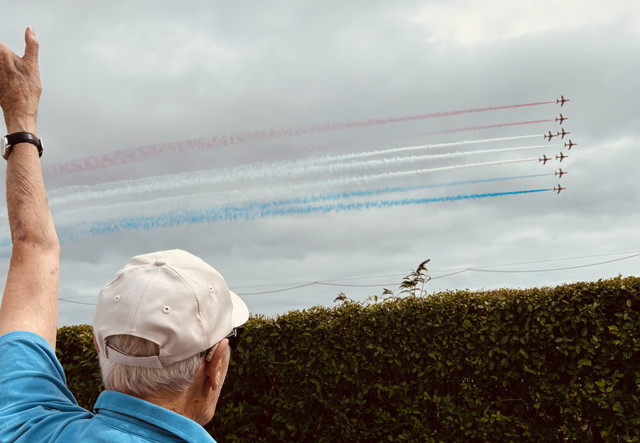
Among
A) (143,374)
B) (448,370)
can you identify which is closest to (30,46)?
(143,374)

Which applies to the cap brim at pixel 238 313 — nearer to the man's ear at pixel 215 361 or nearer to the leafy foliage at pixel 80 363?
the man's ear at pixel 215 361

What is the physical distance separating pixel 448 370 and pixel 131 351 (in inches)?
256

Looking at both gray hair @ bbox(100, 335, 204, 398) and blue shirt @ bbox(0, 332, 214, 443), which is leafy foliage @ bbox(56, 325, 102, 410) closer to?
blue shirt @ bbox(0, 332, 214, 443)

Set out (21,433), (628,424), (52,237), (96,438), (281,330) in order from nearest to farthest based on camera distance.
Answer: (96,438) → (21,433) → (52,237) → (628,424) → (281,330)

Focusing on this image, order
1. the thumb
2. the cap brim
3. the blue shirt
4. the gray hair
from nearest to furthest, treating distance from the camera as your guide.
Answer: the blue shirt → the gray hair → the cap brim → the thumb

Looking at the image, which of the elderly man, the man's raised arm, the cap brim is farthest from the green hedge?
the man's raised arm

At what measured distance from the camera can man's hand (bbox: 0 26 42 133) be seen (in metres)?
2.30

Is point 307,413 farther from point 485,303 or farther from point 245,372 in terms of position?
point 485,303

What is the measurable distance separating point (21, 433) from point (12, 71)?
4.58ft

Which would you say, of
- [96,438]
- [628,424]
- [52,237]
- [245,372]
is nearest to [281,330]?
[245,372]

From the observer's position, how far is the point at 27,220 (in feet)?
7.23

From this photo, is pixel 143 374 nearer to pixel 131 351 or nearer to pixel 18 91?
pixel 131 351

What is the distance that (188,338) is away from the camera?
69.4 inches

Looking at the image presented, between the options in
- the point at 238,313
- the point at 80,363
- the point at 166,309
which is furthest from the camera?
the point at 80,363
